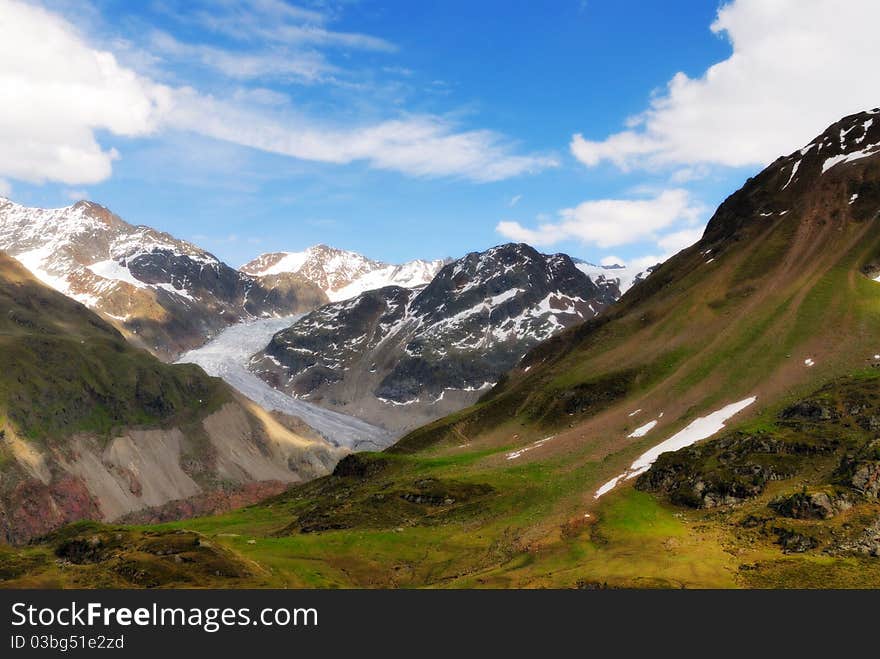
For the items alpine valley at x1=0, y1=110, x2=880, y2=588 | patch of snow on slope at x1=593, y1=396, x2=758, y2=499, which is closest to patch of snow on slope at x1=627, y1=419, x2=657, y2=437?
alpine valley at x1=0, y1=110, x2=880, y2=588

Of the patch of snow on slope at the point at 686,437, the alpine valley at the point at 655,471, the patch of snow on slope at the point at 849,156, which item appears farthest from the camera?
the patch of snow on slope at the point at 849,156

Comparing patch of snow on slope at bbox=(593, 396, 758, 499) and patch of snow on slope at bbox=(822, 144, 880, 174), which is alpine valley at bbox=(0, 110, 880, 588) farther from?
patch of snow on slope at bbox=(822, 144, 880, 174)

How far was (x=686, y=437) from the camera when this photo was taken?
4466 inches

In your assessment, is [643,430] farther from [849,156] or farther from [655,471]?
[849,156]

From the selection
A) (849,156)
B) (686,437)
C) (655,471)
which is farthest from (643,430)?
(849,156)

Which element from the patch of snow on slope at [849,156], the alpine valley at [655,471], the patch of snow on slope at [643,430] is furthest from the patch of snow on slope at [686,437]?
the patch of snow on slope at [849,156]

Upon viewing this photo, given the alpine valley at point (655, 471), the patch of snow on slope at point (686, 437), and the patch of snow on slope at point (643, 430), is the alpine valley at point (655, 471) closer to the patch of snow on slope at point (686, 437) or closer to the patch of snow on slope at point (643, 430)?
the patch of snow on slope at point (686, 437)

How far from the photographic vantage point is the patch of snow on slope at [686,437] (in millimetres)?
104375

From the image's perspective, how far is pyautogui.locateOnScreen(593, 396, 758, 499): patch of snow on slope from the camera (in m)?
104

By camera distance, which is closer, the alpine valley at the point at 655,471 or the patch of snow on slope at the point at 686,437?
the alpine valley at the point at 655,471

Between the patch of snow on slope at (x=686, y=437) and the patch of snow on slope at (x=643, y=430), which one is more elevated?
the patch of snow on slope at (x=643, y=430)
